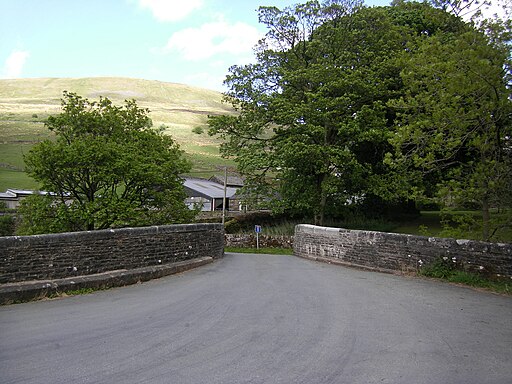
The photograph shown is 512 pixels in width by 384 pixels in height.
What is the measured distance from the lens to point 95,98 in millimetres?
145375

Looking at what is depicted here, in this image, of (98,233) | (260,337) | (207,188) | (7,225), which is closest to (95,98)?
(207,188)

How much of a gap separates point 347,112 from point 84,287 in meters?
19.8

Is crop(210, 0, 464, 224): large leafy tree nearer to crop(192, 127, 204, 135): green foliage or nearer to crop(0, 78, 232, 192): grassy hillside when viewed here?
crop(0, 78, 232, 192): grassy hillside

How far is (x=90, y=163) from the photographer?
19688 millimetres

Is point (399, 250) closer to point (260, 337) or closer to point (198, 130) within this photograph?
point (260, 337)

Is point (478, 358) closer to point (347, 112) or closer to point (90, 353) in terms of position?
point (90, 353)

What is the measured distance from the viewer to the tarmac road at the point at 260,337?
467 centimetres

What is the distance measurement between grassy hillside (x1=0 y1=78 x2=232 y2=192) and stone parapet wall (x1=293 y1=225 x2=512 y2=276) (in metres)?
38.7

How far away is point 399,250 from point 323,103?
13.2 metres

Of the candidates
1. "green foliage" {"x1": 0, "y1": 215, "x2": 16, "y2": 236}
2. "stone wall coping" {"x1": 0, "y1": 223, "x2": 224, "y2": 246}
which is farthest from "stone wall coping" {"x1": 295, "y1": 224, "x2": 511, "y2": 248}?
"green foliage" {"x1": 0, "y1": 215, "x2": 16, "y2": 236}

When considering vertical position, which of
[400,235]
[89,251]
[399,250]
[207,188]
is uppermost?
[207,188]

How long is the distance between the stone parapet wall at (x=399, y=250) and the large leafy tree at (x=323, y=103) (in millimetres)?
7965

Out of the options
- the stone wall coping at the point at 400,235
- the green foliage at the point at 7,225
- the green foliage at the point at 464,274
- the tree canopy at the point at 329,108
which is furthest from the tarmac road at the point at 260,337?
the green foliage at the point at 7,225

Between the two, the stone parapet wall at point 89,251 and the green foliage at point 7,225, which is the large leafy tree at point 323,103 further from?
the green foliage at point 7,225
